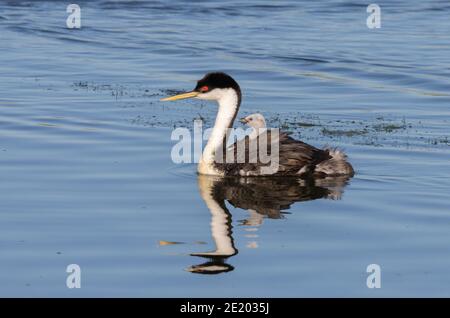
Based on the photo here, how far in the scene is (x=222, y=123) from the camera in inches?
602

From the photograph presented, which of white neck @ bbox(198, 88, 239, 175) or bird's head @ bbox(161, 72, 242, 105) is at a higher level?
bird's head @ bbox(161, 72, 242, 105)

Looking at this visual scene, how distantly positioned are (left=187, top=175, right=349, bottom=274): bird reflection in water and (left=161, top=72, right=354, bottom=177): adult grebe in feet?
0.32

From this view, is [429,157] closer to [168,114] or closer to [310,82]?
[168,114]

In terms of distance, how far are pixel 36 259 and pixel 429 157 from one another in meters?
7.00

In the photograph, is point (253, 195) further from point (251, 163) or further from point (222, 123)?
point (222, 123)

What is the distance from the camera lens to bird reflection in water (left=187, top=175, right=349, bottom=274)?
1196 centimetres

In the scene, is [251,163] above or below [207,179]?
above

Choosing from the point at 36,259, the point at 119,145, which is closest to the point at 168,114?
the point at 119,145

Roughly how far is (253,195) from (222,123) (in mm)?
Answer: 1782

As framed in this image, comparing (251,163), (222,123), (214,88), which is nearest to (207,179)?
(251,163)

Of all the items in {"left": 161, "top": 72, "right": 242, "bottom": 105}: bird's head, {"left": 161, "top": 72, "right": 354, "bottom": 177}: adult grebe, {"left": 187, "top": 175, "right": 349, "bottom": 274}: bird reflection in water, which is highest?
{"left": 161, "top": 72, "right": 242, "bottom": 105}: bird's head

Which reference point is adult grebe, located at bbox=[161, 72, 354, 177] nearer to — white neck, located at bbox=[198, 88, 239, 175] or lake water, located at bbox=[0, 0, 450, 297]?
white neck, located at bbox=[198, 88, 239, 175]

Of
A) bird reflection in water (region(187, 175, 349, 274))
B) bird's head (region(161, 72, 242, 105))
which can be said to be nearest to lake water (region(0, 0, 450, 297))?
bird reflection in water (region(187, 175, 349, 274))

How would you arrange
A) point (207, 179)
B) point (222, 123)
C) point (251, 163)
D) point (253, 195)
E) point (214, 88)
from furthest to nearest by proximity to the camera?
point (222, 123)
point (214, 88)
point (207, 179)
point (251, 163)
point (253, 195)
